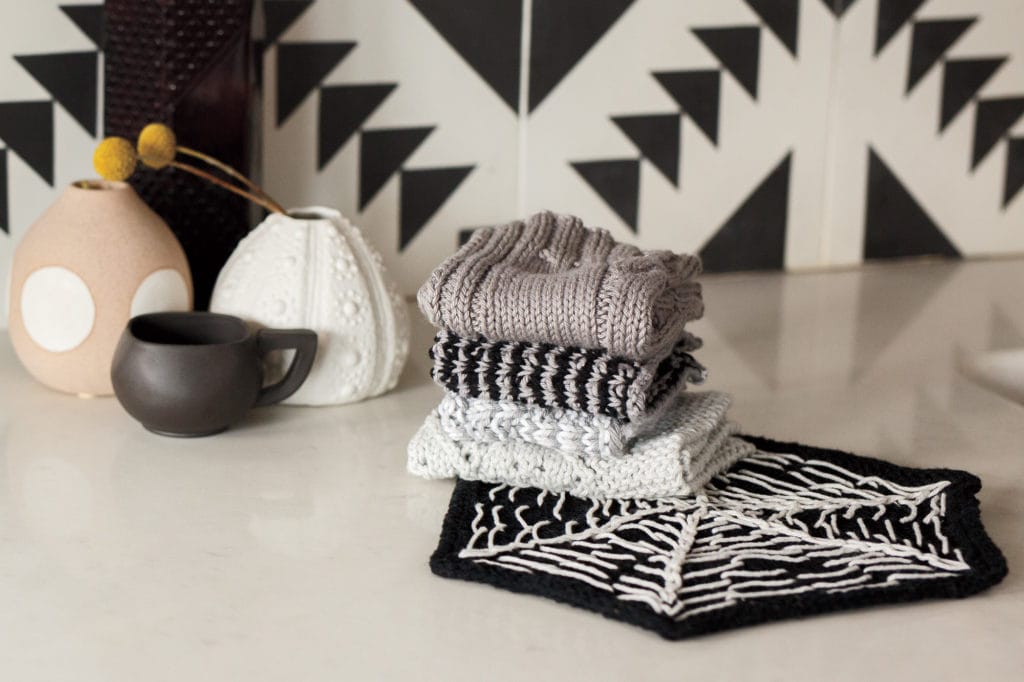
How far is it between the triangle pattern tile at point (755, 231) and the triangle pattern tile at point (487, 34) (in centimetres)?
31

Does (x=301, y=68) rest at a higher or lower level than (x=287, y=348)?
higher

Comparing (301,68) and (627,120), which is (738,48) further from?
(301,68)

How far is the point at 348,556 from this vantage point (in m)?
0.85

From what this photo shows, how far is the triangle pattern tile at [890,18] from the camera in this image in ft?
5.10

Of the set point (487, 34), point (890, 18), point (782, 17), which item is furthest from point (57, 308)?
point (890, 18)

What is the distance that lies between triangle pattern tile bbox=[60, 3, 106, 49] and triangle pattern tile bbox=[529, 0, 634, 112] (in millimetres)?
433

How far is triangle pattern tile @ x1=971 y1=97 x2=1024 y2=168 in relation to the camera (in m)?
1.64

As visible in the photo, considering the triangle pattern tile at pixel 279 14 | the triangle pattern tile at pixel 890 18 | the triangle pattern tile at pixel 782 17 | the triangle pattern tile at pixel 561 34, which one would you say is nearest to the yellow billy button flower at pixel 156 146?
the triangle pattern tile at pixel 279 14

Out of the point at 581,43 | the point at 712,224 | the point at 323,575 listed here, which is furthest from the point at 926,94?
the point at 323,575

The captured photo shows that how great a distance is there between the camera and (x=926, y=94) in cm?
160

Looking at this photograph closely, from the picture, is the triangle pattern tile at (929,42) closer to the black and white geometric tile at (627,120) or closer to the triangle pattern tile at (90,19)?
the black and white geometric tile at (627,120)

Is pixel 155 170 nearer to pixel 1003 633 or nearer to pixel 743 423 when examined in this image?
pixel 743 423

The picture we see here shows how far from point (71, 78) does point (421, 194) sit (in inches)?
14.4

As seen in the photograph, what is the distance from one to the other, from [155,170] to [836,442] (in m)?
0.63
